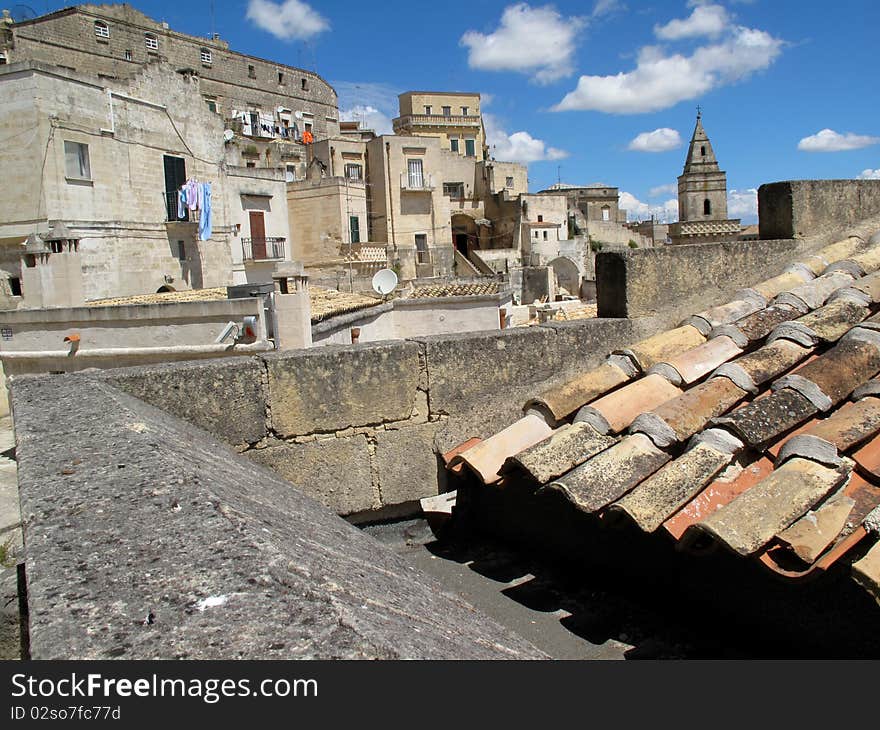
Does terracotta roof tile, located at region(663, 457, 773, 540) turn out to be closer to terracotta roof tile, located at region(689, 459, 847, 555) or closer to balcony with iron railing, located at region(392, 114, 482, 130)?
terracotta roof tile, located at region(689, 459, 847, 555)

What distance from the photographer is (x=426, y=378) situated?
13.6 feet

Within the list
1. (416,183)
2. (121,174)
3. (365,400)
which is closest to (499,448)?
(365,400)

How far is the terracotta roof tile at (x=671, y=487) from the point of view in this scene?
270 cm

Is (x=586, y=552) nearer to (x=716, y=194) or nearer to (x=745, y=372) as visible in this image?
(x=745, y=372)

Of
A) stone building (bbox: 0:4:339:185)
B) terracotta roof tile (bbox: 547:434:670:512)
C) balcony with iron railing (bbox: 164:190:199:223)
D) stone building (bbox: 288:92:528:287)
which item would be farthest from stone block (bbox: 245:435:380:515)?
stone building (bbox: 0:4:339:185)

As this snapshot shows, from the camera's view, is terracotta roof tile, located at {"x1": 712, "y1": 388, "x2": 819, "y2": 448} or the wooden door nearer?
terracotta roof tile, located at {"x1": 712, "y1": 388, "x2": 819, "y2": 448}

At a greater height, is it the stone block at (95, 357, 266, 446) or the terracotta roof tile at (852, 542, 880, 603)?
the stone block at (95, 357, 266, 446)

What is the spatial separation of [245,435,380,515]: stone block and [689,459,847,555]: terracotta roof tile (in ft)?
6.33

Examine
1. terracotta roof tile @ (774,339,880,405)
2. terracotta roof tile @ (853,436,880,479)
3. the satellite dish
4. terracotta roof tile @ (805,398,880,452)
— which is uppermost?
the satellite dish

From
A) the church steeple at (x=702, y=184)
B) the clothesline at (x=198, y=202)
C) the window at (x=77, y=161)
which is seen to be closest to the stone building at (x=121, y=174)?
the window at (x=77, y=161)

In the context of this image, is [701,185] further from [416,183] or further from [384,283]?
[384,283]

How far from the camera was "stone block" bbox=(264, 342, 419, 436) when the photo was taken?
12.5ft

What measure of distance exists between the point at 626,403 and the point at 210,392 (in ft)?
6.82

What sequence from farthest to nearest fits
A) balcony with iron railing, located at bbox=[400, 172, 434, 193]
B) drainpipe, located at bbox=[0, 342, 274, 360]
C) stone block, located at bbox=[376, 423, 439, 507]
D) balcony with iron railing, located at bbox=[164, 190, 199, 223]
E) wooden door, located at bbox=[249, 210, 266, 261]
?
balcony with iron railing, located at bbox=[400, 172, 434, 193] < wooden door, located at bbox=[249, 210, 266, 261] < balcony with iron railing, located at bbox=[164, 190, 199, 223] < drainpipe, located at bbox=[0, 342, 274, 360] < stone block, located at bbox=[376, 423, 439, 507]
